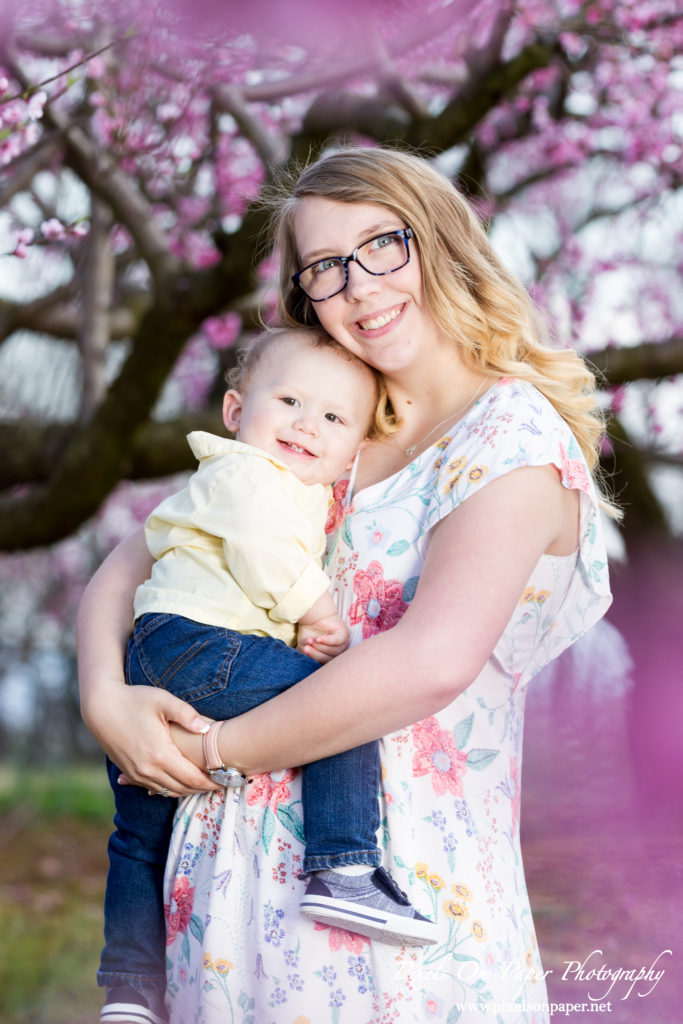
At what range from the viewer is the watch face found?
4.57 ft

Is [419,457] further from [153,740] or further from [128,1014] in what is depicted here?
[128,1014]

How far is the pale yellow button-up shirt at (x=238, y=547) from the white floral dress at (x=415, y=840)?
0.13 metres

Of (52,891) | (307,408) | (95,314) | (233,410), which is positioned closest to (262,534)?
(307,408)

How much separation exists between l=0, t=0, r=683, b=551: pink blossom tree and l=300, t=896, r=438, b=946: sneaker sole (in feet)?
4.73

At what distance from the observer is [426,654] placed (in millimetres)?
1285

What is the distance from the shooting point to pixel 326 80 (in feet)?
11.4

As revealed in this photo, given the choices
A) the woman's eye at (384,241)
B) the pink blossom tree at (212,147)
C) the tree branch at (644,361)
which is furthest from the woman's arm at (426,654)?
the tree branch at (644,361)

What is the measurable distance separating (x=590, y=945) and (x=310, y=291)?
3265mm

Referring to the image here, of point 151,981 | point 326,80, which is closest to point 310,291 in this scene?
point 151,981

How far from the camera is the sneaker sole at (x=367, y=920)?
126cm

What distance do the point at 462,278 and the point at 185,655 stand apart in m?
0.83

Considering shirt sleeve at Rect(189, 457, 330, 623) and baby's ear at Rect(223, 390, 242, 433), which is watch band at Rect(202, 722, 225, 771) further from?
baby's ear at Rect(223, 390, 242, 433)

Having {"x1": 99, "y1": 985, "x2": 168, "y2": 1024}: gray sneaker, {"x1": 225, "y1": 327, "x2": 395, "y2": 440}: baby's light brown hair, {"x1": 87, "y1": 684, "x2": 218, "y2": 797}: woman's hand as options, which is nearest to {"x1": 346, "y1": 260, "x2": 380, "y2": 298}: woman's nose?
{"x1": 225, "y1": 327, "x2": 395, "y2": 440}: baby's light brown hair

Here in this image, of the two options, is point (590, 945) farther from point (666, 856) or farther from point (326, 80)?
point (326, 80)
